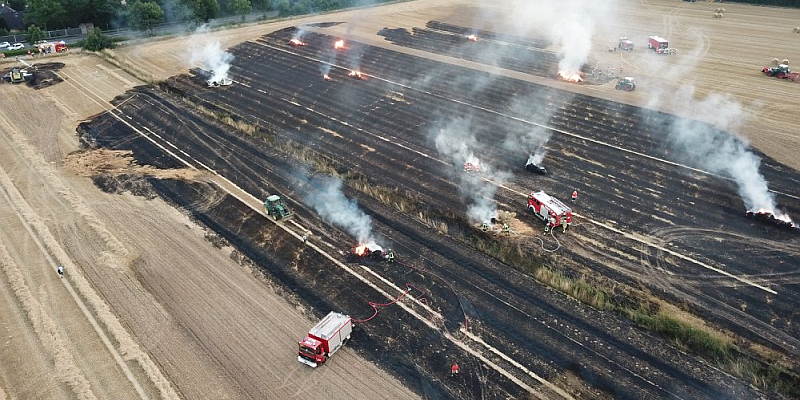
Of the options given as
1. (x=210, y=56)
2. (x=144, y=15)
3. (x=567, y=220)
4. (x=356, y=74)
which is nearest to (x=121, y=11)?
(x=144, y=15)

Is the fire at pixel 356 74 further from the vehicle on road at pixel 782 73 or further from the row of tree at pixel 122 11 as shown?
the vehicle on road at pixel 782 73

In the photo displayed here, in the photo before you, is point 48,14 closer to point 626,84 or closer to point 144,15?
point 144,15

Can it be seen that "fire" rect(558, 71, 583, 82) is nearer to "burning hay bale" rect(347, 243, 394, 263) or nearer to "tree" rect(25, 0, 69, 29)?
"burning hay bale" rect(347, 243, 394, 263)

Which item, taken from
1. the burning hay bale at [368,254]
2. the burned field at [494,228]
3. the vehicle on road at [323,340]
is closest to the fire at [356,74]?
the burned field at [494,228]

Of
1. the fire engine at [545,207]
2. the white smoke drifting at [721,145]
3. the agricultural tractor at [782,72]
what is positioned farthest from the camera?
the agricultural tractor at [782,72]

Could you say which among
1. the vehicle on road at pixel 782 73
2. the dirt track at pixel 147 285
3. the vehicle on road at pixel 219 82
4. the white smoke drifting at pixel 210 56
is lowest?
the dirt track at pixel 147 285

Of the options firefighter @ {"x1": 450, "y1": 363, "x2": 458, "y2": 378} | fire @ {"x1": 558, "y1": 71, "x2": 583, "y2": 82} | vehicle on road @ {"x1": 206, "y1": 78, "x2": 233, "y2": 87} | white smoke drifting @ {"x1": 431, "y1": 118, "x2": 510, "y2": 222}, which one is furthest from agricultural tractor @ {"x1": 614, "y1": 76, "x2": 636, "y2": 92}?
firefighter @ {"x1": 450, "y1": 363, "x2": 458, "y2": 378}
